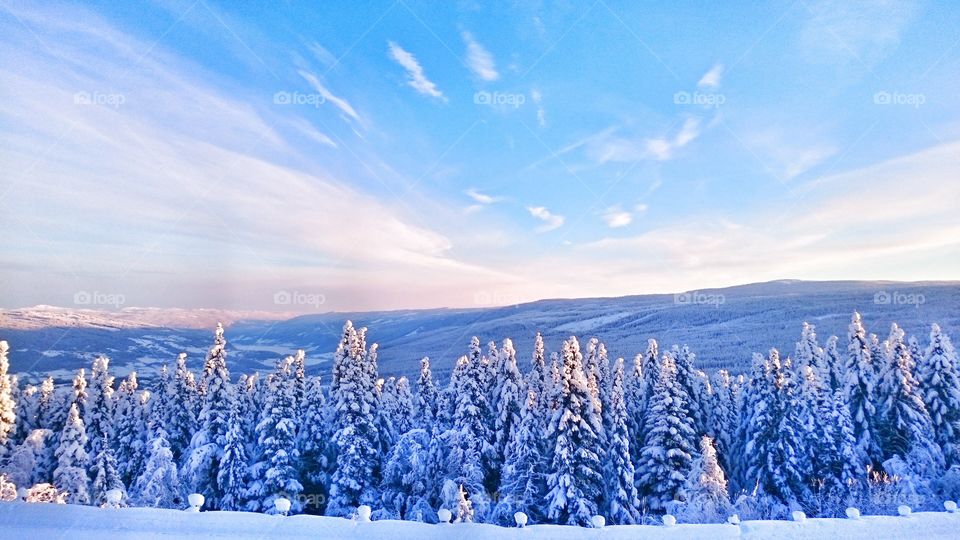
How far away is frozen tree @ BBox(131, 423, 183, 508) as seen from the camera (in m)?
22.0

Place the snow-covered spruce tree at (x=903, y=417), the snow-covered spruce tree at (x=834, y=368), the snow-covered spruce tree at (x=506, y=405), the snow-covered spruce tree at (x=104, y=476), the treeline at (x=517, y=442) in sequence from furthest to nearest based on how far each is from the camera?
the snow-covered spruce tree at (x=834, y=368), the snow-covered spruce tree at (x=903, y=417), the snow-covered spruce tree at (x=506, y=405), the snow-covered spruce tree at (x=104, y=476), the treeline at (x=517, y=442)

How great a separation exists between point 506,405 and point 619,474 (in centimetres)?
Answer: 577

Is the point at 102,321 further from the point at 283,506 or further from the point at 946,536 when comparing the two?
the point at 946,536

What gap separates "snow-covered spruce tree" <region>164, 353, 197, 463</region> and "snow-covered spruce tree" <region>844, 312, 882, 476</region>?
1320 inches

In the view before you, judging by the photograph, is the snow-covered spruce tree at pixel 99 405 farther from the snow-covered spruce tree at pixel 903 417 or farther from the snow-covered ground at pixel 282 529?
the snow-covered spruce tree at pixel 903 417

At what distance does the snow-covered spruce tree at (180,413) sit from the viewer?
91.1ft

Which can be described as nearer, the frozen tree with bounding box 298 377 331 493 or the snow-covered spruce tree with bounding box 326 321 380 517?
the snow-covered spruce tree with bounding box 326 321 380 517

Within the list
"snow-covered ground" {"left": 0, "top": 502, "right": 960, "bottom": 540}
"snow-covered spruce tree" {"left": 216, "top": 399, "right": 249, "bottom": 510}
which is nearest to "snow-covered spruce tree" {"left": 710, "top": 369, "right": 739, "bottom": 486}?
"snow-covered ground" {"left": 0, "top": 502, "right": 960, "bottom": 540}

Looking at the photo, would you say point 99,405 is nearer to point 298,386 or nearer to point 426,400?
point 298,386

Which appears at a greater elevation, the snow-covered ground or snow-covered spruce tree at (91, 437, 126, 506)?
the snow-covered ground

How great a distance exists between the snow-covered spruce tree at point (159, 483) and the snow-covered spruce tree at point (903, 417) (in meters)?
32.7

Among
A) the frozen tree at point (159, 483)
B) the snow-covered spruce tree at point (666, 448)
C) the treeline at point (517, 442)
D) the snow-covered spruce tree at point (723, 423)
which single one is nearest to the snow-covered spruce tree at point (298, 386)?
the treeline at point (517, 442)

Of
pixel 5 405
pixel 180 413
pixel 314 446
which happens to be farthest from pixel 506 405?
pixel 5 405

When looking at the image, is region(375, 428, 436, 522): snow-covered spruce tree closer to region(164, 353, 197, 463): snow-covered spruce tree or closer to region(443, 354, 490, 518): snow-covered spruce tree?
region(443, 354, 490, 518): snow-covered spruce tree
